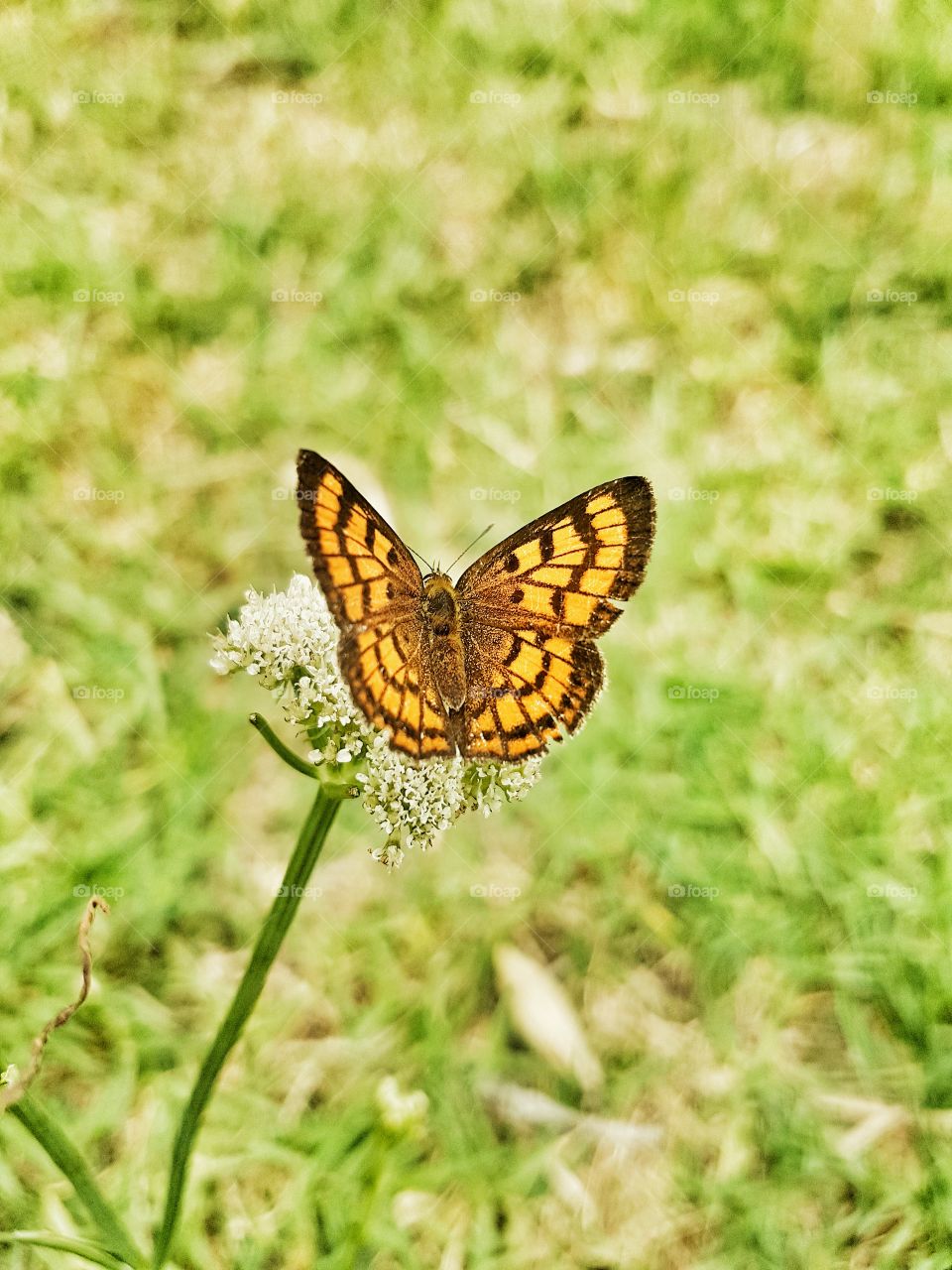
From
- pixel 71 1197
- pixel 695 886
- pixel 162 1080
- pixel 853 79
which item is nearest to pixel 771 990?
pixel 695 886

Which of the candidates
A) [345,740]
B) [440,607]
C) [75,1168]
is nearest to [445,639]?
[440,607]

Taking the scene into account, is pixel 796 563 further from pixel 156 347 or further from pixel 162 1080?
pixel 162 1080

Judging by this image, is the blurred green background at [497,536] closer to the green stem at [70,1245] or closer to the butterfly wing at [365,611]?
the green stem at [70,1245]

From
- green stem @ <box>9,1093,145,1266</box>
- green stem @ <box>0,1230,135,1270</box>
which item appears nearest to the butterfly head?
green stem @ <box>9,1093,145,1266</box>

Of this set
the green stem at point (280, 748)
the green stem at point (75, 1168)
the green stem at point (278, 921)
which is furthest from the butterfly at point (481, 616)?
the green stem at point (75, 1168)

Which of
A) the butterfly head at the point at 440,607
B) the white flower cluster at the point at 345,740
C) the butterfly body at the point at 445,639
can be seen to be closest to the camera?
the white flower cluster at the point at 345,740

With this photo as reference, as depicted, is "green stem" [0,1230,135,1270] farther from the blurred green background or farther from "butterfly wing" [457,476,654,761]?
"butterfly wing" [457,476,654,761]

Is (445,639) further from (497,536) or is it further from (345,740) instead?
(497,536)
